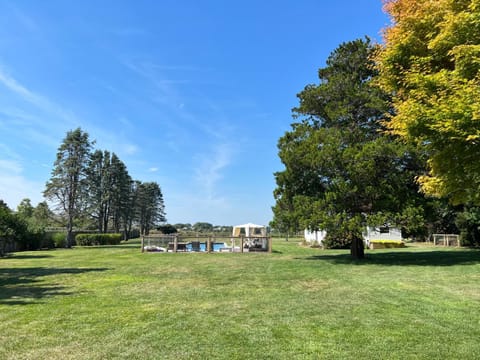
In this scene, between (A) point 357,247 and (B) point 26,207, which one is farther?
(B) point 26,207

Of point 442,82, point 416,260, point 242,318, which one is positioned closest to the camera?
point 242,318

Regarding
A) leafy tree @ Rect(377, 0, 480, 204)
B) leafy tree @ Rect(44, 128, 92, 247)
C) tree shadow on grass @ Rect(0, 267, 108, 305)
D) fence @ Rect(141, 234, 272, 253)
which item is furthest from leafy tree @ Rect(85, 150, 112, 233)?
leafy tree @ Rect(377, 0, 480, 204)

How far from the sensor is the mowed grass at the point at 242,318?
406cm

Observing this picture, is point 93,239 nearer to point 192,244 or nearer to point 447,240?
point 192,244

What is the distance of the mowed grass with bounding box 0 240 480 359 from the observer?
406 cm

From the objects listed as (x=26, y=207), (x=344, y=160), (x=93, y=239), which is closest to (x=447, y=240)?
(x=344, y=160)

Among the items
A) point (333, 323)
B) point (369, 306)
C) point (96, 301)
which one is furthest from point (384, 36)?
point (96, 301)

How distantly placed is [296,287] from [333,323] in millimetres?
3202

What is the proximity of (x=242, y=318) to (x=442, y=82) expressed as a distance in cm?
486

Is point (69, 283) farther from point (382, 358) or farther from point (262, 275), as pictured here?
point (382, 358)

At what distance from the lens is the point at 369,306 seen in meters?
6.12

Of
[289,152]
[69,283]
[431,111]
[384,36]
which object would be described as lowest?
[69,283]

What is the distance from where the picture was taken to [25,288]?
830 cm

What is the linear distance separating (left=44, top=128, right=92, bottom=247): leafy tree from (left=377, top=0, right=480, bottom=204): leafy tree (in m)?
28.2
